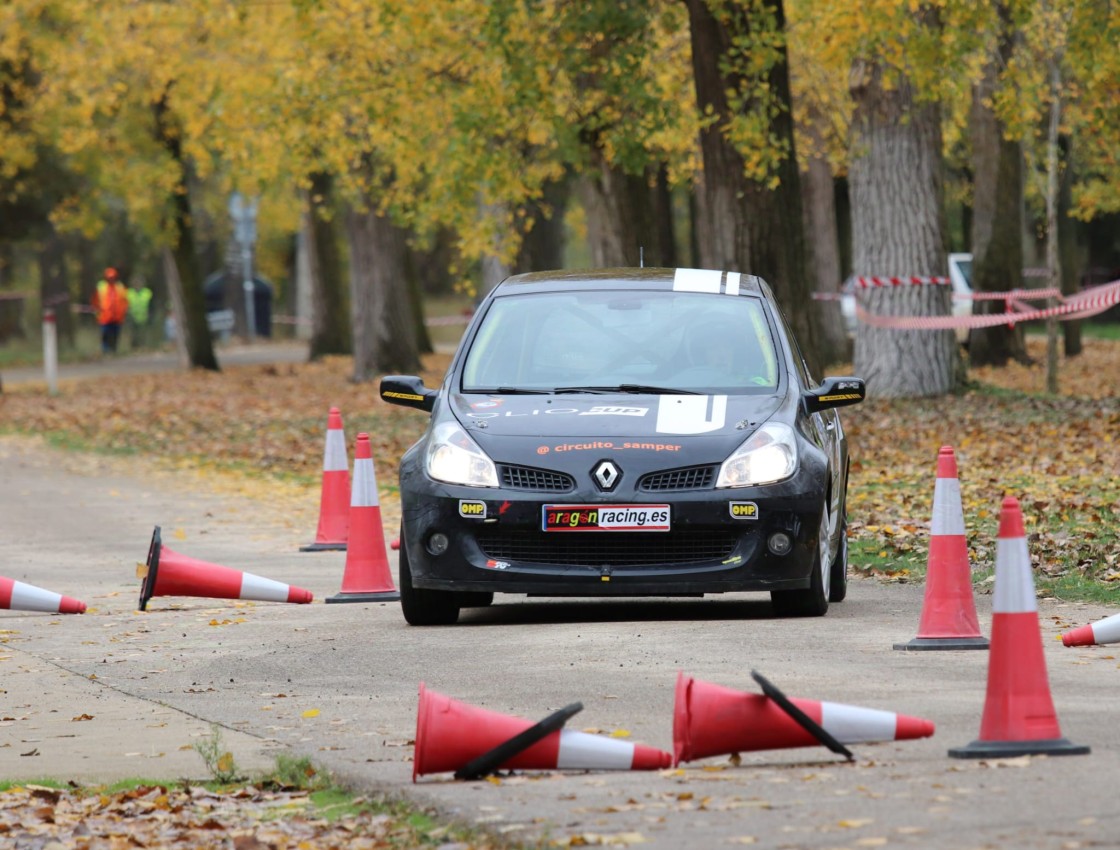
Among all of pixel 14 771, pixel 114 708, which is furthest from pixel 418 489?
pixel 14 771

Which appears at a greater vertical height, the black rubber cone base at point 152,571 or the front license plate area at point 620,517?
the front license plate area at point 620,517

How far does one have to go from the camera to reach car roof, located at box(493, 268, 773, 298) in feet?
37.0

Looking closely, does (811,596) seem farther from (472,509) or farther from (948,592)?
(472,509)

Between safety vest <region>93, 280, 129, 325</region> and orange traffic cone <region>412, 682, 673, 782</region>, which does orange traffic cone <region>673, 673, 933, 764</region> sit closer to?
orange traffic cone <region>412, 682, 673, 782</region>

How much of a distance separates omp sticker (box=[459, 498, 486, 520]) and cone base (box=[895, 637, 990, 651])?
191cm

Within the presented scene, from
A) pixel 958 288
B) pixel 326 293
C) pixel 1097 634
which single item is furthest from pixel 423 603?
pixel 326 293

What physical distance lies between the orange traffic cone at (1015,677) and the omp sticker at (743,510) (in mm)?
3154

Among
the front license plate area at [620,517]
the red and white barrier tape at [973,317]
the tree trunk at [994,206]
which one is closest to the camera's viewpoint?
the front license plate area at [620,517]

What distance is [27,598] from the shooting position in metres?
10.5

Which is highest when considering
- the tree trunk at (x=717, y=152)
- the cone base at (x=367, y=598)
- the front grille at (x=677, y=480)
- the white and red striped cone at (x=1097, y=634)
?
the tree trunk at (x=717, y=152)

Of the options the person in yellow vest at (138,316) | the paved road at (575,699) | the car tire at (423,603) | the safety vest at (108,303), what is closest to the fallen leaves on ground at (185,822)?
the paved road at (575,699)

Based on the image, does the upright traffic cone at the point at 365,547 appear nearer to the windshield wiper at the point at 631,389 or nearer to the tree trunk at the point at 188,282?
the windshield wiper at the point at 631,389

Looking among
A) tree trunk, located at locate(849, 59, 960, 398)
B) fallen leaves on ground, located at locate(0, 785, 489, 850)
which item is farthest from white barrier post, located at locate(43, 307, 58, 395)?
fallen leaves on ground, located at locate(0, 785, 489, 850)

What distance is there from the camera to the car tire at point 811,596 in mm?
10047
